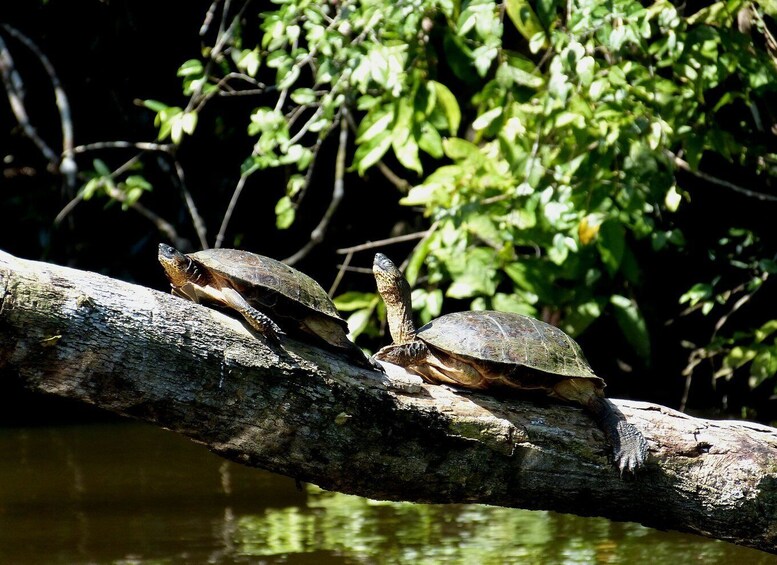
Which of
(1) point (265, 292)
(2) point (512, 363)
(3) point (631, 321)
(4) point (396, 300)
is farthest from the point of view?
(3) point (631, 321)

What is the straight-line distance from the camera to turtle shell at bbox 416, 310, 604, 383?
2514mm

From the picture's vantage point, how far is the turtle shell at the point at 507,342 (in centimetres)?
251

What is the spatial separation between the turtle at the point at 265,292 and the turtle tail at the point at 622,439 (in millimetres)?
627

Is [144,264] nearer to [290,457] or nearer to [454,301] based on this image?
[454,301]

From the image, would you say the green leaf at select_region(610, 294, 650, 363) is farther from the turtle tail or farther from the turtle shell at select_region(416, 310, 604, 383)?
the turtle tail

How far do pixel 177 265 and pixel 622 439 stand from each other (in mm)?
1176

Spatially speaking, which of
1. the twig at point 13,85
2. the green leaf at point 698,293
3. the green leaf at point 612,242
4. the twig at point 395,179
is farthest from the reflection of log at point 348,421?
the twig at point 13,85

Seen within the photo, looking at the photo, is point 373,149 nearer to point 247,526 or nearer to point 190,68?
point 190,68

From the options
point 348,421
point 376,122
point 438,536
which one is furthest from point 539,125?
point 348,421

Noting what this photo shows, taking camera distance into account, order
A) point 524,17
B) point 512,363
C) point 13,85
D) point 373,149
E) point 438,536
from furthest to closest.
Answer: point 13,85, point 373,149, point 524,17, point 438,536, point 512,363

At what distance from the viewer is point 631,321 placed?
16.1 feet

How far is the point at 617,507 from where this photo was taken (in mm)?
2537

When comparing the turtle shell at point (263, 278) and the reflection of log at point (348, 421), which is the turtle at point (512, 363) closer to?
the reflection of log at point (348, 421)

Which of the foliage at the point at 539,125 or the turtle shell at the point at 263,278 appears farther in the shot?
the foliage at the point at 539,125
